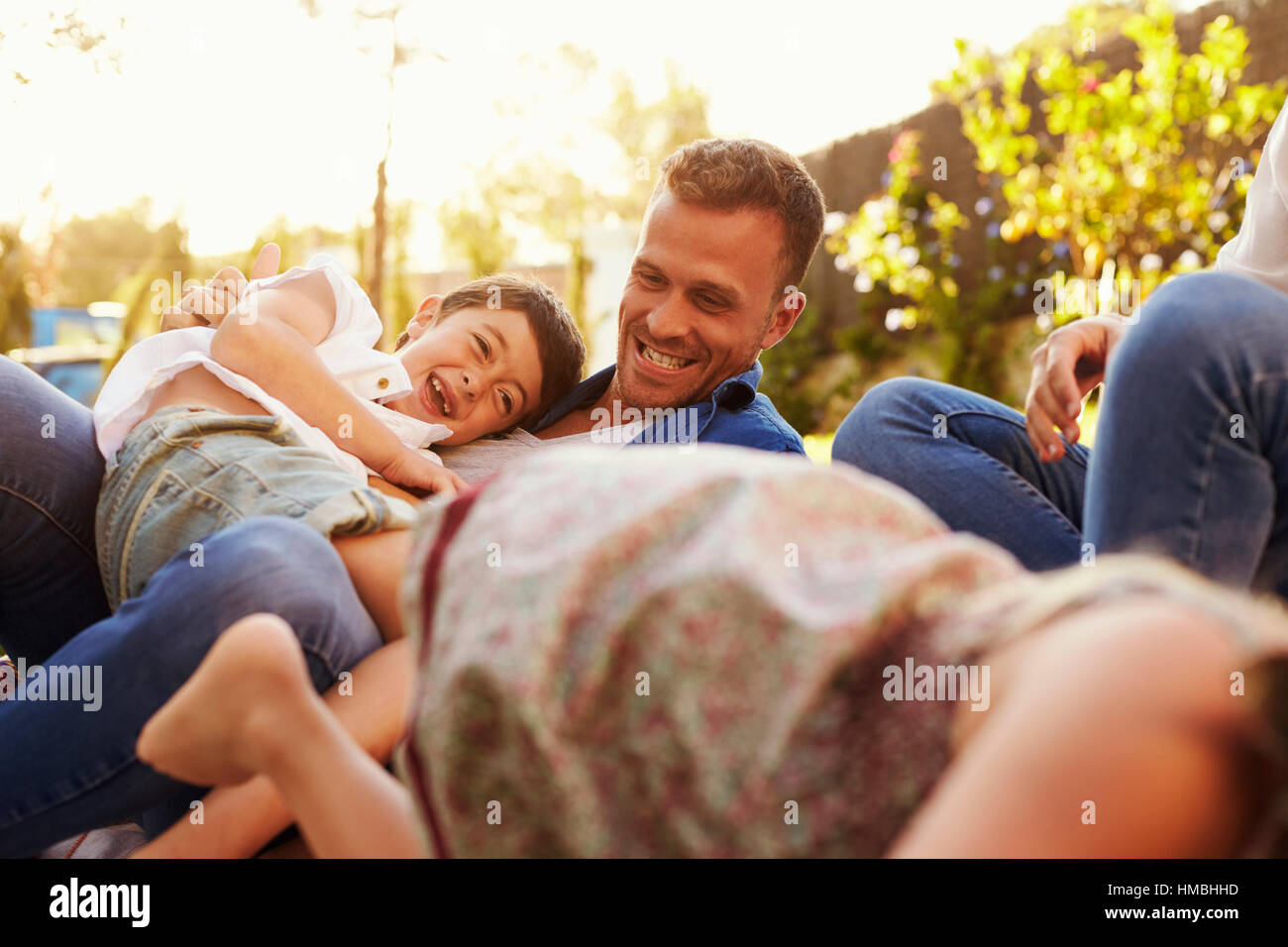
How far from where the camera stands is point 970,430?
203cm

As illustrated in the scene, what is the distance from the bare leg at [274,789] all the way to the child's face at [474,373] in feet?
3.26

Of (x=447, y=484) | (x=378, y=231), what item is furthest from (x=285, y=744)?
(x=378, y=231)

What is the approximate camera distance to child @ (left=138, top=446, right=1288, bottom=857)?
66 cm

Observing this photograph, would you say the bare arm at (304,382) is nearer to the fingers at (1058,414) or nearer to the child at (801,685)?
the fingers at (1058,414)

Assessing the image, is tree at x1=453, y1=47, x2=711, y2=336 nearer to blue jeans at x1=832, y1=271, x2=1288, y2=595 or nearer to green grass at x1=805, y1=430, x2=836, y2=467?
green grass at x1=805, y1=430, x2=836, y2=467

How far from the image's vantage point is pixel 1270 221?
6.04ft

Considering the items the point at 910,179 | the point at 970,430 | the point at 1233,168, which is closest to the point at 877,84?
the point at 910,179

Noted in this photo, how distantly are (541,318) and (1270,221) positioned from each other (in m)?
1.53

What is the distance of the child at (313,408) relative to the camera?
168cm

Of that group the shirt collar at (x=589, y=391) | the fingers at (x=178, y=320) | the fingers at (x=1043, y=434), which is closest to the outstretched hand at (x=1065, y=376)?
the fingers at (x=1043, y=434)

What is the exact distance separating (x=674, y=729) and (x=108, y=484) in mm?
1459

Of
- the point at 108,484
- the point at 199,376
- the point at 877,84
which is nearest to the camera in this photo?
the point at 108,484

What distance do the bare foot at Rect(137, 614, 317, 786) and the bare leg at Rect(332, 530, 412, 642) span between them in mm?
572
